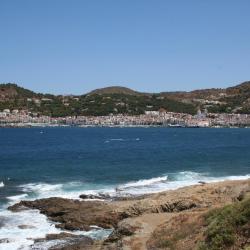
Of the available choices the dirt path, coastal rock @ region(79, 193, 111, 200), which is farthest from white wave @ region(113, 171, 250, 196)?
the dirt path

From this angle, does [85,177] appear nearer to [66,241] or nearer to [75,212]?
[75,212]

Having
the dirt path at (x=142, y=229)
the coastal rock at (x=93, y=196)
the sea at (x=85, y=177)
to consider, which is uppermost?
the dirt path at (x=142, y=229)

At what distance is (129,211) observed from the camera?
3678cm

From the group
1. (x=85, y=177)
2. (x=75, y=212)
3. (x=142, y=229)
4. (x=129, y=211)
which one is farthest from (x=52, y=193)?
(x=142, y=229)

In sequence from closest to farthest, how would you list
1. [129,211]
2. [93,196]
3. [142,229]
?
[142,229], [129,211], [93,196]

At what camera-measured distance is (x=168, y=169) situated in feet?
245

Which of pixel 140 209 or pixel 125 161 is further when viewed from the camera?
pixel 125 161

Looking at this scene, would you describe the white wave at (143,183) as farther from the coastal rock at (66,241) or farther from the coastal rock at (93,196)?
the coastal rock at (66,241)

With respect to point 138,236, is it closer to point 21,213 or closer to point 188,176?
point 21,213

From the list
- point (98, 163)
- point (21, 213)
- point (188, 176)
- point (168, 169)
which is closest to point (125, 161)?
point (98, 163)

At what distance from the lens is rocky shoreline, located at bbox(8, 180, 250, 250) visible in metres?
28.2

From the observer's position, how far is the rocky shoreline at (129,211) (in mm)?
28188

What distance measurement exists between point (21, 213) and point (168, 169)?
117 ft

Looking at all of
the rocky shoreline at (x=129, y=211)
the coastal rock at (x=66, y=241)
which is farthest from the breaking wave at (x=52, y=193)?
the rocky shoreline at (x=129, y=211)
